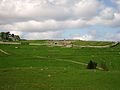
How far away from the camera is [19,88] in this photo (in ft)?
86.4

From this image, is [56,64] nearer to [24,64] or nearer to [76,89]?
[24,64]

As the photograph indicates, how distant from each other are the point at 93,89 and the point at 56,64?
3849 centimetres

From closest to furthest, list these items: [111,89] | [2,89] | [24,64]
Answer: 1. [2,89]
2. [111,89]
3. [24,64]

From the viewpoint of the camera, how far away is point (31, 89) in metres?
25.9

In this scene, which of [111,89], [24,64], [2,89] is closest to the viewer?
[2,89]

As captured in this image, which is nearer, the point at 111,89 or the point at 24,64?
the point at 111,89

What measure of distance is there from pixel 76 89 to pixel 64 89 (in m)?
1.03

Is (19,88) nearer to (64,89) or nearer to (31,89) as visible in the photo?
(31,89)

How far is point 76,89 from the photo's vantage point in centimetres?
2627

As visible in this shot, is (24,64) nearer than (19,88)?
No

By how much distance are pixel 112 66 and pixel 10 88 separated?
41841 mm

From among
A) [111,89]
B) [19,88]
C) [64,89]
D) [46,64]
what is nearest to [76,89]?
[64,89]

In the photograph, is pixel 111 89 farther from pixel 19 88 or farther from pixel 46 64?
pixel 46 64

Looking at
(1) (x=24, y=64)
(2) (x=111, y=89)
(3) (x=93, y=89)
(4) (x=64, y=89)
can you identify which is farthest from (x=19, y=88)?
(1) (x=24, y=64)
